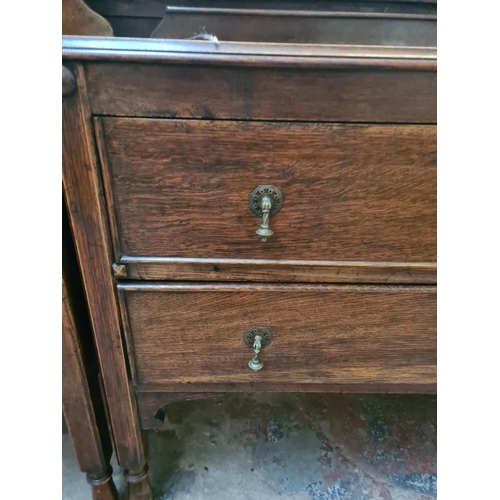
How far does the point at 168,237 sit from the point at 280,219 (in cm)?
14

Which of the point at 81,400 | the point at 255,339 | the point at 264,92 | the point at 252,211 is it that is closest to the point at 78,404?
the point at 81,400

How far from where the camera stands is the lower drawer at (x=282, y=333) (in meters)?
0.56

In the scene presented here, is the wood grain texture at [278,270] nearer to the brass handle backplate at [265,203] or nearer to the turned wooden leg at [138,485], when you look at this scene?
the brass handle backplate at [265,203]

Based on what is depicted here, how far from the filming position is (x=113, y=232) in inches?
20.1

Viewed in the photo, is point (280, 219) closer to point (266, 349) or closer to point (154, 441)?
point (266, 349)

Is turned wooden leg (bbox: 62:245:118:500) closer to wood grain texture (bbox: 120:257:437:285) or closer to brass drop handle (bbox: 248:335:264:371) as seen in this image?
wood grain texture (bbox: 120:257:437:285)

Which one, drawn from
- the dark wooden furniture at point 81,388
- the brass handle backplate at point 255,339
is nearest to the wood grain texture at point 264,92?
the dark wooden furniture at point 81,388

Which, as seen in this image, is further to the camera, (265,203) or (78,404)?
(78,404)

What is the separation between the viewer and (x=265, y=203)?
1.56 feet

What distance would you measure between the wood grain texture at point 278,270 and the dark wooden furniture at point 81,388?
97 millimetres

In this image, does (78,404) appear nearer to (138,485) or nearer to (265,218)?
(138,485)

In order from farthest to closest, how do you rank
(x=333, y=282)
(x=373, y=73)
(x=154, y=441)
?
(x=154, y=441)
(x=333, y=282)
(x=373, y=73)

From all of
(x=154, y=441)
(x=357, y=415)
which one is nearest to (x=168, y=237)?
(x=154, y=441)

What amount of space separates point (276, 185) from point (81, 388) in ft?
1.38
